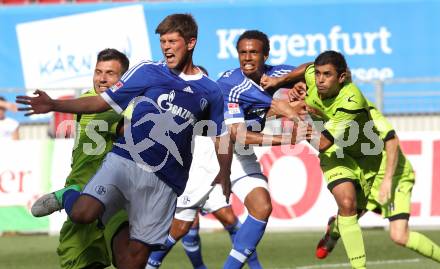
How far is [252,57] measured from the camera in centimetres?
1085

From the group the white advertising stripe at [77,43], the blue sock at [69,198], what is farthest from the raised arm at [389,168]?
the white advertising stripe at [77,43]

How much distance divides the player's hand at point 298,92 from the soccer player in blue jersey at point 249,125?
2.8 inches

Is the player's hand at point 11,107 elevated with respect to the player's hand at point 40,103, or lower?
lower

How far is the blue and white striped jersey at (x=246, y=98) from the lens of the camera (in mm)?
10695

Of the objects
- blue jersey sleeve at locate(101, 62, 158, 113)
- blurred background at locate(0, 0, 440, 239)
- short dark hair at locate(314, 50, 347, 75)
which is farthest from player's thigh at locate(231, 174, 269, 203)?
blurred background at locate(0, 0, 440, 239)

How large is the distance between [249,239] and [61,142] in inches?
253

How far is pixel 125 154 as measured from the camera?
27.7 feet

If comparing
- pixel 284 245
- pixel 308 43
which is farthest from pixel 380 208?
pixel 308 43

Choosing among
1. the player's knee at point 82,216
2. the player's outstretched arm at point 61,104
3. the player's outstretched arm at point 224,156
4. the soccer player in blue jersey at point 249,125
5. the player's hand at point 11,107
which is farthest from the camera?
the player's hand at point 11,107

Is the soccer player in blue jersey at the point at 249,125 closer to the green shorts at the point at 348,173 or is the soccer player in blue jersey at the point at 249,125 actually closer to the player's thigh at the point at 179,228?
the green shorts at the point at 348,173

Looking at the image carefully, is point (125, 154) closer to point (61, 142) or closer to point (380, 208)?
point (380, 208)

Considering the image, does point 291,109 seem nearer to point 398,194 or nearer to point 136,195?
point 398,194

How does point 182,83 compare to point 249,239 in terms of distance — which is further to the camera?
point 249,239

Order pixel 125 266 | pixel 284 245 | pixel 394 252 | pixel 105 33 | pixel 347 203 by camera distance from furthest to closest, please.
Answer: pixel 105 33 → pixel 284 245 → pixel 394 252 → pixel 347 203 → pixel 125 266
